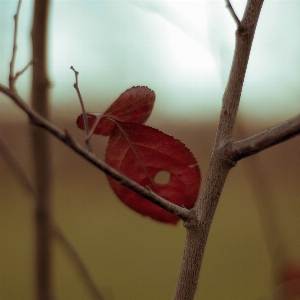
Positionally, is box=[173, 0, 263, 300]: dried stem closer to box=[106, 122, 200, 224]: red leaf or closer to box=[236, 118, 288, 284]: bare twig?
box=[106, 122, 200, 224]: red leaf

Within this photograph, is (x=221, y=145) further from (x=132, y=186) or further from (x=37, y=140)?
(x=37, y=140)

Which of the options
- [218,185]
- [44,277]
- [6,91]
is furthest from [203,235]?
[44,277]

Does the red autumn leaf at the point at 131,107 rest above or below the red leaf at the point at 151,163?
above

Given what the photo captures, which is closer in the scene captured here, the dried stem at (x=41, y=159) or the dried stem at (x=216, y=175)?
the dried stem at (x=216, y=175)

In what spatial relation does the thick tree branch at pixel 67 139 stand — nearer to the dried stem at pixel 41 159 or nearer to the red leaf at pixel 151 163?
the red leaf at pixel 151 163

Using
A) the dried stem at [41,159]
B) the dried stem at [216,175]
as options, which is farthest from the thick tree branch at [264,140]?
the dried stem at [41,159]
